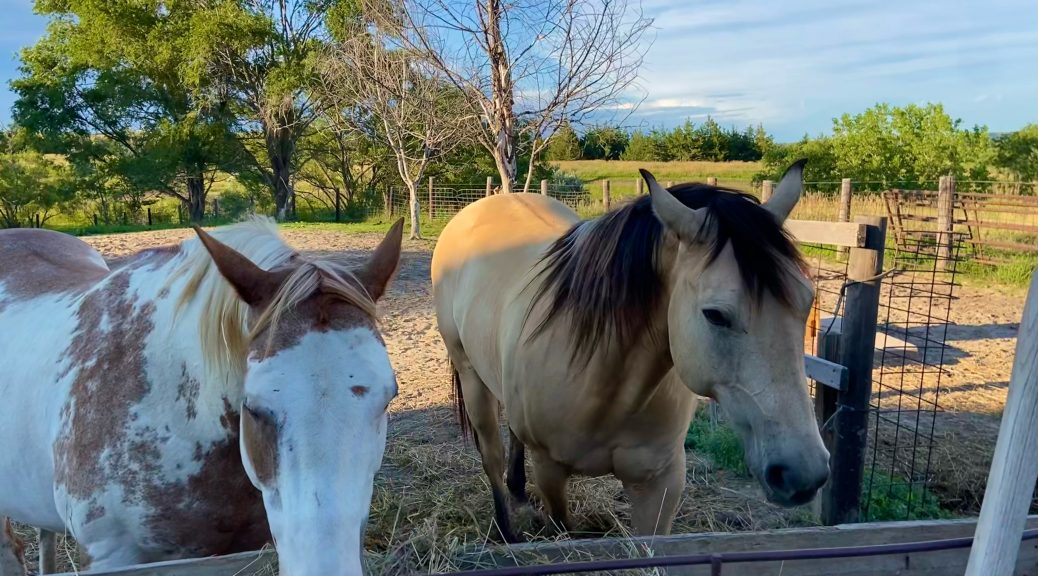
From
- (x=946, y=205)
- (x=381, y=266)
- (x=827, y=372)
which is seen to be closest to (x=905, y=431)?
(x=827, y=372)

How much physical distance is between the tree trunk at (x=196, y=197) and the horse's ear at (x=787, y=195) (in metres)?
24.7

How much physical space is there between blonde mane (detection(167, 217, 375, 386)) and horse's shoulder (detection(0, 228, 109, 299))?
81 cm

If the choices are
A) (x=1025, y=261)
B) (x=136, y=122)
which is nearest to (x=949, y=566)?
(x=1025, y=261)

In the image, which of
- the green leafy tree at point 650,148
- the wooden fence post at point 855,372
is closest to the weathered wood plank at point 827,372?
the wooden fence post at point 855,372

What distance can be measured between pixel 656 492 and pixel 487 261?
140cm

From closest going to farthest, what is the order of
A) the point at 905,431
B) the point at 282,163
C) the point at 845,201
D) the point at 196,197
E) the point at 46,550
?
the point at 46,550, the point at 905,431, the point at 845,201, the point at 282,163, the point at 196,197

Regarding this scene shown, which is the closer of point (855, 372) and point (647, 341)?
point (647, 341)

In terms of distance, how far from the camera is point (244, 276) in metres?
1.31

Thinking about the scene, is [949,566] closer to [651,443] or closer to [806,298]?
[806,298]

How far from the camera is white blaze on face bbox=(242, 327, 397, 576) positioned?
41.7 inches

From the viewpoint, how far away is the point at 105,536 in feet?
5.22

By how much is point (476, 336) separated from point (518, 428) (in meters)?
0.62

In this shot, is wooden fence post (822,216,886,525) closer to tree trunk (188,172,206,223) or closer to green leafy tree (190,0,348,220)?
green leafy tree (190,0,348,220)

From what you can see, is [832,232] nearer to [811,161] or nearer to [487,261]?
[487,261]
